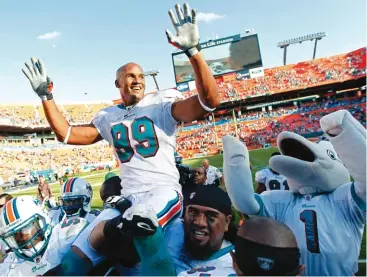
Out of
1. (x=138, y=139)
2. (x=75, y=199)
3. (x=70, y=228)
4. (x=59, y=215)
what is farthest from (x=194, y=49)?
(x=59, y=215)

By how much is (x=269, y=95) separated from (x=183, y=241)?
41232 mm

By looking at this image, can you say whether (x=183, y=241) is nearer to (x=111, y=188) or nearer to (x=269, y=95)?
(x=111, y=188)

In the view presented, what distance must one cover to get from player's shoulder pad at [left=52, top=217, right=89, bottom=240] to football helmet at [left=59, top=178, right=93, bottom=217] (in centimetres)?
99

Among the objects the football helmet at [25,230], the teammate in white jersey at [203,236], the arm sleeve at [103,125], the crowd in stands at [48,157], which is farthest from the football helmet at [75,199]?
the crowd in stands at [48,157]

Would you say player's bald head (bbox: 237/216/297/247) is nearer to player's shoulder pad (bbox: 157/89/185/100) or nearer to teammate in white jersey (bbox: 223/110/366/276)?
teammate in white jersey (bbox: 223/110/366/276)

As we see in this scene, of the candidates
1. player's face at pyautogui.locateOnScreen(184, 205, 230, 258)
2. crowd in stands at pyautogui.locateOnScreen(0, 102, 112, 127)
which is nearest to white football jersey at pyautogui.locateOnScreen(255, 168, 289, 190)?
player's face at pyautogui.locateOnScreen(184, 205, 230, 258)

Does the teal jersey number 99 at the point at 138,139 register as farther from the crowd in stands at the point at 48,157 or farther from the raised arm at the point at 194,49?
the crowd in stands at the point at 48,157

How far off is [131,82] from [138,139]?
0.46 meters

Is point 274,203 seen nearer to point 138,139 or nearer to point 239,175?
point 239,175

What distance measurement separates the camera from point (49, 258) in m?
2.37

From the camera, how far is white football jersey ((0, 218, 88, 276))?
7.68 feet

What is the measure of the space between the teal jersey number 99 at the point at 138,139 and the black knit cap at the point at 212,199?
0.43 m

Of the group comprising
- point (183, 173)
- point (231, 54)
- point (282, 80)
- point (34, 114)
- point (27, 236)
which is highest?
point (231, 54)

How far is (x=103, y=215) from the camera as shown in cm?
220
